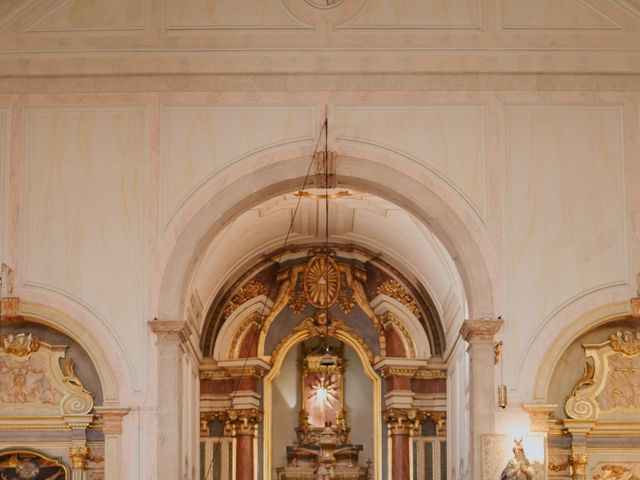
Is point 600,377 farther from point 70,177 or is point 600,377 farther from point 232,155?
point 70,177

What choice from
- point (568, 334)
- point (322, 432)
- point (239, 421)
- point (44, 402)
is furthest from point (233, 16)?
point (322, 432)

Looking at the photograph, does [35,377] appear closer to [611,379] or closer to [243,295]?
[611,379]

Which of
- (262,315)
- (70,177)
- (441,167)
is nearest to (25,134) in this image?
(70,177)

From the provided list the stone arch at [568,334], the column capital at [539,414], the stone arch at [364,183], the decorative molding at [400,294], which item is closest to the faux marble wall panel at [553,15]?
the stone arch at [364,183]

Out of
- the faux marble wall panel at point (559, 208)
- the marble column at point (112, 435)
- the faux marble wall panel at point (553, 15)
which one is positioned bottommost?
the marble column at point (112, 435)

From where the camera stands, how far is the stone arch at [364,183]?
18578 mm

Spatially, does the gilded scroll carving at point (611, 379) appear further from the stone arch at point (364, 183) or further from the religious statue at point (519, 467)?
the stone arch at point (364, 183)

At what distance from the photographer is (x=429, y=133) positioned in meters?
18.9

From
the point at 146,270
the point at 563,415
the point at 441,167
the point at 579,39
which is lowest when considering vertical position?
the point at 563,415

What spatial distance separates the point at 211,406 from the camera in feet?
90.5

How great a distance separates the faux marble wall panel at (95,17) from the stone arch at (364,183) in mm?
2182

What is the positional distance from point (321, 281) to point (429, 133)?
30.2 ft

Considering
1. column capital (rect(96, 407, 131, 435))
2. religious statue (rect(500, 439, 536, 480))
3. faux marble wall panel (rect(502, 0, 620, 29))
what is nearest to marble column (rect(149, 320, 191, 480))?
column capital (rect(96, 407, 131, 435))

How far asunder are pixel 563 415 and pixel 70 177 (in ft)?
20.8
